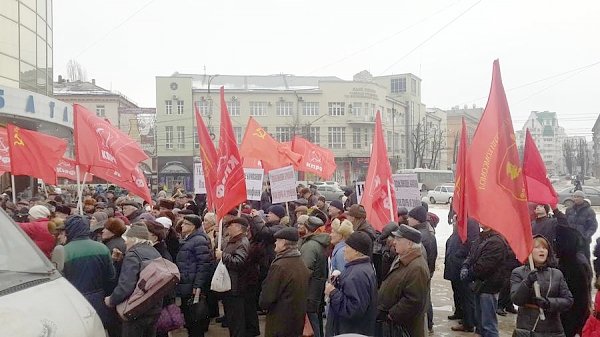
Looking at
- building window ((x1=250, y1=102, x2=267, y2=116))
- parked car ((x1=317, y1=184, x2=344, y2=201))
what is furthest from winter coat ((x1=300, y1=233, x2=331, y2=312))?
building window ((x1=250, y1=102, x2=267, y2=116))

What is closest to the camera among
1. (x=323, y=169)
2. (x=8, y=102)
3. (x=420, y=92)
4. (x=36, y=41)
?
(x=323, y=169)

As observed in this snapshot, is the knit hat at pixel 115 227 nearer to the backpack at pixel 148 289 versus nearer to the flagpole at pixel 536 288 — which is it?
the backpack at pixel 148 289

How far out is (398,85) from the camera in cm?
7638

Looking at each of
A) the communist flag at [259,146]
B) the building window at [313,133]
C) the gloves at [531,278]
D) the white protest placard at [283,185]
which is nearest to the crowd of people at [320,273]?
the gloves at [531,278]

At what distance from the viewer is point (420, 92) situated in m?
79.0

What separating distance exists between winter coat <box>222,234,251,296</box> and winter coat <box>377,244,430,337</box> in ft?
6.68

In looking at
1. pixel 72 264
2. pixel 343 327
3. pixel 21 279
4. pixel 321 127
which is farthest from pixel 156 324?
pixel 321 127

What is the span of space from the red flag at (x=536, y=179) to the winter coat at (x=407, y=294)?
3.61 m

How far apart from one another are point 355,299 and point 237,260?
191 cm

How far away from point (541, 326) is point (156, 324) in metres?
3.79

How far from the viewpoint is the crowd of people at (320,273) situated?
5.14 m

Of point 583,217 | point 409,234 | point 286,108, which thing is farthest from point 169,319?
point 286,108

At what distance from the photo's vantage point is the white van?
239 cm

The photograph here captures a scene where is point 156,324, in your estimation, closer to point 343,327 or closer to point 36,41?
point 343,327
